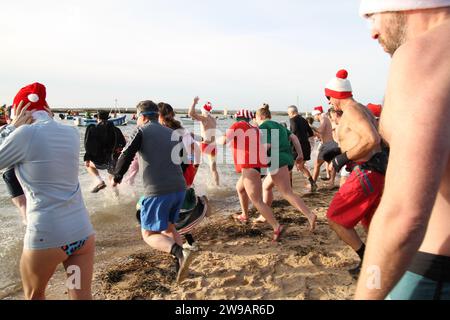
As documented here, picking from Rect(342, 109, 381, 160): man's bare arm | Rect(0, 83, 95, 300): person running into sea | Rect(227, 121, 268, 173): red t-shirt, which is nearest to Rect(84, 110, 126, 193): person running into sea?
Rect(227, 121, 268, 173): red t-shirt

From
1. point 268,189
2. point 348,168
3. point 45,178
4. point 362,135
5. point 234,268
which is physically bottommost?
point 234,268

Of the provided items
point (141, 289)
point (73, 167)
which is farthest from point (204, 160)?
point (73, 167)

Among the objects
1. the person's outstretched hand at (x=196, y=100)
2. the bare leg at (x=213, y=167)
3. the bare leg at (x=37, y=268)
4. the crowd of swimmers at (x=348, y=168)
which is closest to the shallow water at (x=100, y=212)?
the bare leg at (x=213, y=167)

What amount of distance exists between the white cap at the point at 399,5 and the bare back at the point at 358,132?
223 centimetres

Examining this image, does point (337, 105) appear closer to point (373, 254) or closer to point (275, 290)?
point (275, 290)

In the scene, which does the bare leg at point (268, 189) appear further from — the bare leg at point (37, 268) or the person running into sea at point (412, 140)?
the person running into sea at point (412, 140)

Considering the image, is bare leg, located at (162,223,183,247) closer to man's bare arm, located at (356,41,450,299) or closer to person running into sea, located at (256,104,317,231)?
person running into sea, located at (256,104,317,231)

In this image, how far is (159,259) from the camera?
484 cm

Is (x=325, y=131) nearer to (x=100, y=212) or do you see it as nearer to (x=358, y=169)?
(x=100, y=212)

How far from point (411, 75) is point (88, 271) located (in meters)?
2.56

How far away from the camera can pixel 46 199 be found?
2.52m

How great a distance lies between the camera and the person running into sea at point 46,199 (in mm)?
2457

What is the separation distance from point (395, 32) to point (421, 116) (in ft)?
1.34

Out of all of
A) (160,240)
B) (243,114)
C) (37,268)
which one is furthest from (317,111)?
(37,268)
